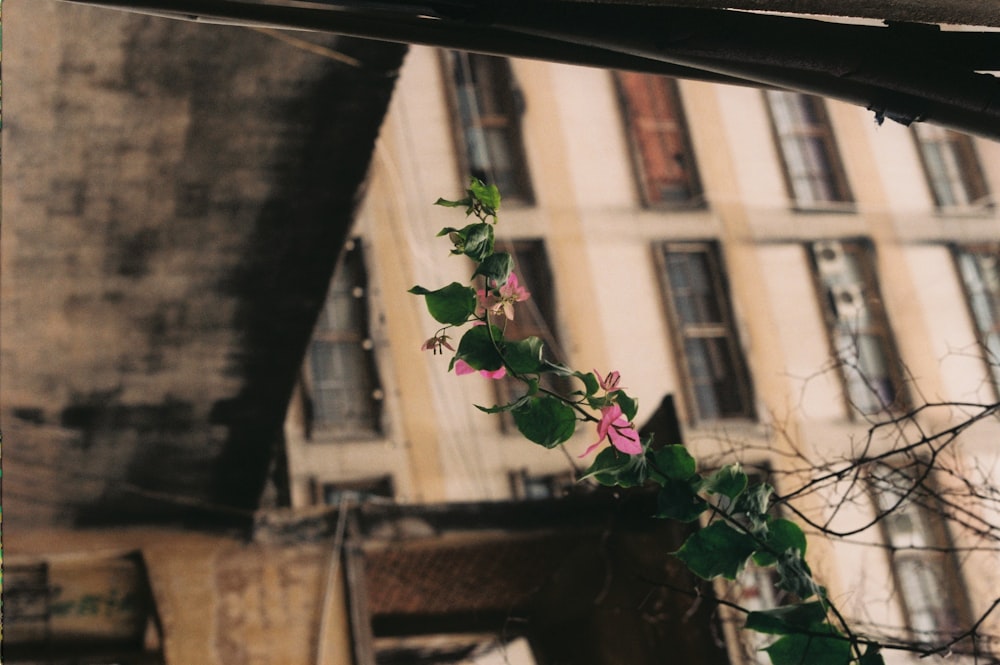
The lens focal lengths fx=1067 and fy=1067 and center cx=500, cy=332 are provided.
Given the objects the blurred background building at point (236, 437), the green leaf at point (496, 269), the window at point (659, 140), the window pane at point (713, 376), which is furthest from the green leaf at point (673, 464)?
the window at point (659, 140)

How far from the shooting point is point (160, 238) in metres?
5.04

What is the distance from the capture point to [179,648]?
6312 mm

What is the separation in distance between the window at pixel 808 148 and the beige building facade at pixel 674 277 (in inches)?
1.8

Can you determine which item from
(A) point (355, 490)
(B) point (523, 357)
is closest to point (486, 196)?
(B) point (523, 357)

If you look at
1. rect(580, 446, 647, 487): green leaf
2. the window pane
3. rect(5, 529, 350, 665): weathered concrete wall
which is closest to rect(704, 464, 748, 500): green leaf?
rect(580, 446, 647, 487): green leaf

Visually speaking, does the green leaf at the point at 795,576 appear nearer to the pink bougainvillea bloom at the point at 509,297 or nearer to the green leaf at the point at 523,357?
the green leaf at the point at 523,357

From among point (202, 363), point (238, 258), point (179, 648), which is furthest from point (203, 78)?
point (179, 648)

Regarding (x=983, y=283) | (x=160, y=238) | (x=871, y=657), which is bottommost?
(x=871, y=657)

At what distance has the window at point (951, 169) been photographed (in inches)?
701

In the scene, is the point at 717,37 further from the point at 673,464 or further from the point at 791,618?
the point at 791,618

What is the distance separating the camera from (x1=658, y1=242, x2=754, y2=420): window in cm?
1552

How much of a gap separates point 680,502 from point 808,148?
1679 centimetres

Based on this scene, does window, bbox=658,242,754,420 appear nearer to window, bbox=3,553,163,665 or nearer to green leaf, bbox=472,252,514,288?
window, bbox=3,553,163,665

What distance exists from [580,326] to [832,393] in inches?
154
